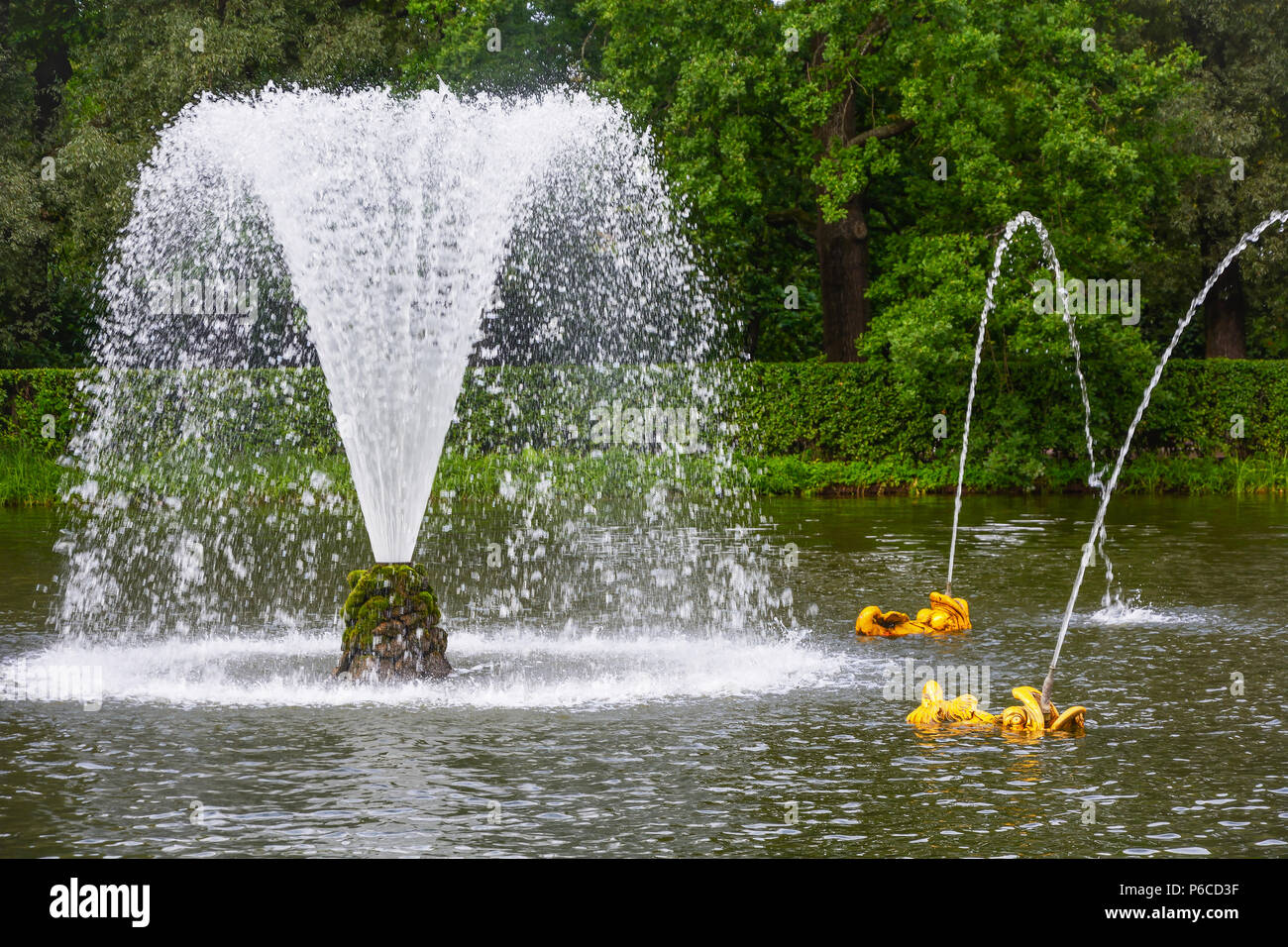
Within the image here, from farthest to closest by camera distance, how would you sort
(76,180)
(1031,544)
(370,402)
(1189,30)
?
(1189,30) → (76,180) → (1031,544) → (370,402)

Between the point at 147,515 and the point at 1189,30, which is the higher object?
the point at 1189,30

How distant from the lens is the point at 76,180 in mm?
33219

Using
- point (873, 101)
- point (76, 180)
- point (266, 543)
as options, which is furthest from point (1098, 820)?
point (76, 180)

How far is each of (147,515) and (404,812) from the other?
2104 centimetres

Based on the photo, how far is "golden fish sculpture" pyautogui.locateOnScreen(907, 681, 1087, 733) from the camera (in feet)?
31.5

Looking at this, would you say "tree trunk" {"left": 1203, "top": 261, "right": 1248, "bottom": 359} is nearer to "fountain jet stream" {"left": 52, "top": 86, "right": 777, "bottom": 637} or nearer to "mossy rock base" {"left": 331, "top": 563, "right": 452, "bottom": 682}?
"fountain jet stream" {"left": 52, "top": 86, "right": 777, "bottom": 637}

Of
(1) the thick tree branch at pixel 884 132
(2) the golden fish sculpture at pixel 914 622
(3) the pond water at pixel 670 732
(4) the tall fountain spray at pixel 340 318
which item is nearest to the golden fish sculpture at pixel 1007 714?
(3) the pond water at pixel 670 732

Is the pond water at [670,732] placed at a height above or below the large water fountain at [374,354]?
below

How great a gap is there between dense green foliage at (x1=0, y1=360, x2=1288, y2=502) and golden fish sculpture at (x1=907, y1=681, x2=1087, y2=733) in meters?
19.6

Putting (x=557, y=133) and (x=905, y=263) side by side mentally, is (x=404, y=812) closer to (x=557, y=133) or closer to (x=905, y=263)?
(x=557, y=133)

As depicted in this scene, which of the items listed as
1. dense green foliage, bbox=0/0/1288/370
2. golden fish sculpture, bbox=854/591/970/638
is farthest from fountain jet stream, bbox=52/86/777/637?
golden fish sculpture, bbox=854/591/970/638

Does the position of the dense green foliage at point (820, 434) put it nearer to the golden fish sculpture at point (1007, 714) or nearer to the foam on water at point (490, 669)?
the foam on water at point (490, 669)

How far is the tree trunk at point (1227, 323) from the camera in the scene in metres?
38.4

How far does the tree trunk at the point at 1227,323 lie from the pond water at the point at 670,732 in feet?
74.5
